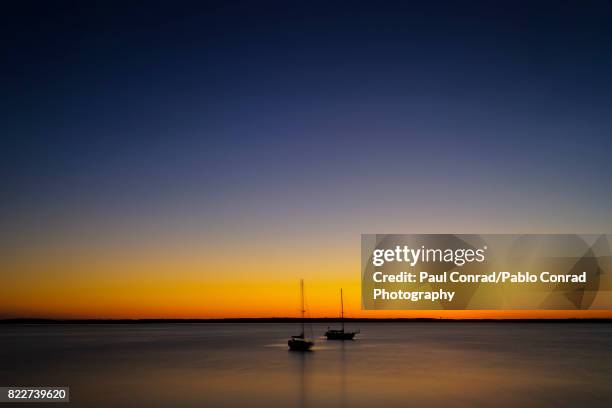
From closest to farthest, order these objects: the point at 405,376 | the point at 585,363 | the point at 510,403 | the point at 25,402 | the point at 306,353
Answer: the point at 25,402
the point at 510,403
the point at 405,376
the point at 585,363
the point at 306,353

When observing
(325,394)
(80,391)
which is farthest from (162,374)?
(325,394)

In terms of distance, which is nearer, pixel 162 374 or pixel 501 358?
pixel 162 374

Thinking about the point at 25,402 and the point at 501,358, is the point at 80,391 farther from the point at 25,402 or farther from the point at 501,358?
the point at 501,358

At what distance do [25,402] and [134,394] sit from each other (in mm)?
8331

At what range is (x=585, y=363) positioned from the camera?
74.5 meters

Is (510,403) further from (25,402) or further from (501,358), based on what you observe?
(501,358)

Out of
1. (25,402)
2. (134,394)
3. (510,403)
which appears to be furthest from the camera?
(134,394)

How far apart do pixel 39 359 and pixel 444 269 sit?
2356 inches

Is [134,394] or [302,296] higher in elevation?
[302,296]

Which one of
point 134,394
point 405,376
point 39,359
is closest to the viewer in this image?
point 134,394

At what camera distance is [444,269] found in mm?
46594

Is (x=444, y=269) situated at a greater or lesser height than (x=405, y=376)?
greater

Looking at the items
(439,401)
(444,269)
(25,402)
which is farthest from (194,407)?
(444,269)

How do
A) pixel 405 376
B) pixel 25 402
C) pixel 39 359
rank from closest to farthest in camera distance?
pixel 25 402, pixel 405 376, pixel 39 359
